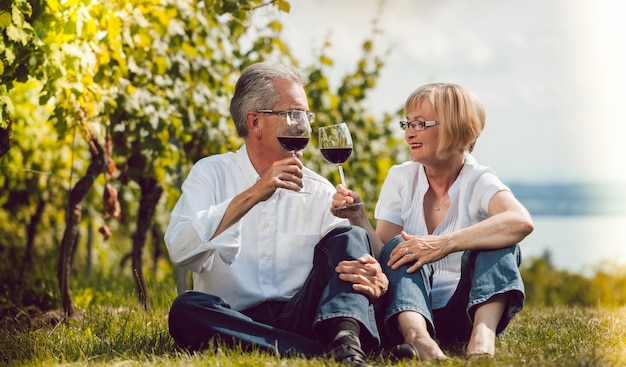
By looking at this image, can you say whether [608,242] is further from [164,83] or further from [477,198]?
[477,198]

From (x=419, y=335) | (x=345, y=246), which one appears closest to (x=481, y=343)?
(x=419, y=335)

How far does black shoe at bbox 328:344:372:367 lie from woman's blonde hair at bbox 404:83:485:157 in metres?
1.06

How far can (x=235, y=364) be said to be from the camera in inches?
114

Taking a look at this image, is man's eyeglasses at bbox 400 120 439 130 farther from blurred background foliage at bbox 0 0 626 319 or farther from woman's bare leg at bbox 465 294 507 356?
blurred background foliage at bbox 0 0 626 319

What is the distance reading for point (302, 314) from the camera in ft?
11.1

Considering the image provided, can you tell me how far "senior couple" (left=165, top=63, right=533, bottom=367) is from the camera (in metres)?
3.22

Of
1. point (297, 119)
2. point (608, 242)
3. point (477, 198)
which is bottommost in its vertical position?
point (608, 242)

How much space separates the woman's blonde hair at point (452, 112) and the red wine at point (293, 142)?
0.57 meters

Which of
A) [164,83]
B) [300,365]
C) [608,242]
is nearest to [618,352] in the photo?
[300,365]

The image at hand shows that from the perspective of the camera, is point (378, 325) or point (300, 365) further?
point (378, 325)

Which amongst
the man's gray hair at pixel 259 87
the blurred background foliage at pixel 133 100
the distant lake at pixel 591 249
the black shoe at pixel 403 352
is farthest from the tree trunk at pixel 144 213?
the distant lake at pixel 591 249

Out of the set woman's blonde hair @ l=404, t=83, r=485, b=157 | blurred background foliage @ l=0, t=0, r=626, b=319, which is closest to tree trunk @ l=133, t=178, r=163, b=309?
blurred background foliage @ l=0, t=0, r=626, b=319

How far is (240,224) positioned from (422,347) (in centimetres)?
89

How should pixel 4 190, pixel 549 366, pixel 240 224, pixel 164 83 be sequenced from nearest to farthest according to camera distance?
pixel 549 366 < pixel 240 224 < pixel 164 83 < pixel 4 190
